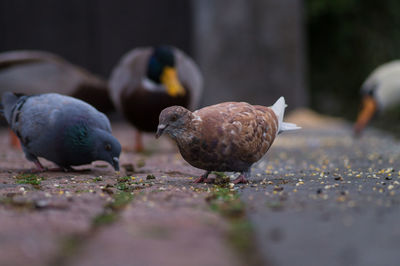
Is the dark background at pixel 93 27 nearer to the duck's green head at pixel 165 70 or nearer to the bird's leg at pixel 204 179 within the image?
the duck's green head at pixel 165 70

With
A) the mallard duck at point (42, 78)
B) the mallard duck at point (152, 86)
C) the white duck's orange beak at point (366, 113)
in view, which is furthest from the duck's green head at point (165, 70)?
the white duck's orange beak at point (366, 113)

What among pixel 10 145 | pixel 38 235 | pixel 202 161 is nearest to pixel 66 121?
pixel 202 161

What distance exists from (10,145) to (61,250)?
4.34 meters

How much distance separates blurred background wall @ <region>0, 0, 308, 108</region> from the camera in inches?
329

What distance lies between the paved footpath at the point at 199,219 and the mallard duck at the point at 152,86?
1529mm

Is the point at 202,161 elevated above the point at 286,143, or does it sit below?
above

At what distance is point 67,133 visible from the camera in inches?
122

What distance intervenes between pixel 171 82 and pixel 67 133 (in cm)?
181

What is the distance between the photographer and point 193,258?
1.45 meters

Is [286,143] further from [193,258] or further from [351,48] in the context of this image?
[351,48]

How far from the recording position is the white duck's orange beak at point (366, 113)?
255 inches

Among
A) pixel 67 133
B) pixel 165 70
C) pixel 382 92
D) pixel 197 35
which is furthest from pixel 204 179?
pixel 197 35

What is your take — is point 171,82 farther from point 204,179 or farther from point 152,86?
point 204,179

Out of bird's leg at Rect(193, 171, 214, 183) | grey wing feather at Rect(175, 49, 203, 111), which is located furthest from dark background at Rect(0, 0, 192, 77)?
bird's leg at Rect(193, 171, 214, 183)
